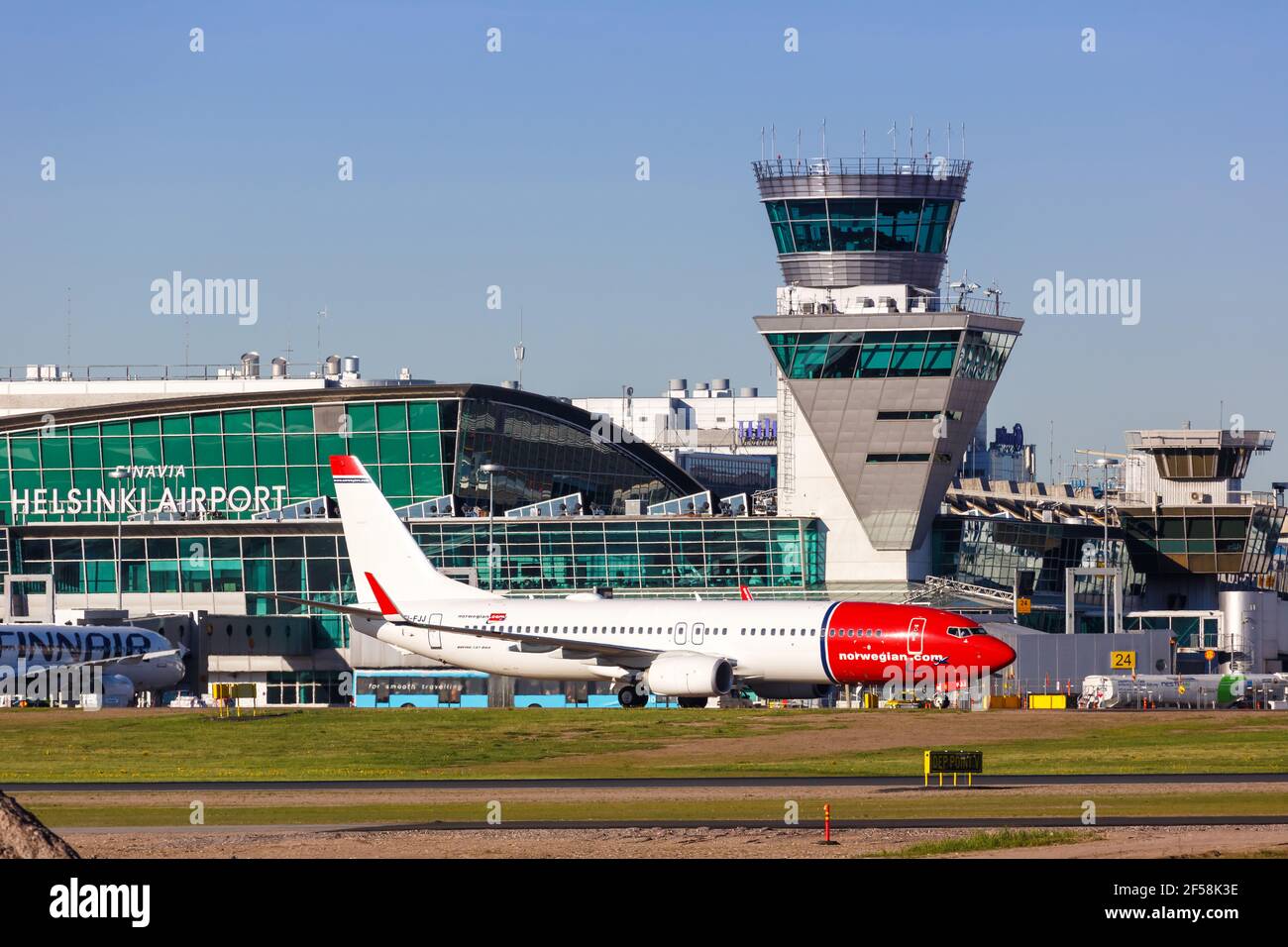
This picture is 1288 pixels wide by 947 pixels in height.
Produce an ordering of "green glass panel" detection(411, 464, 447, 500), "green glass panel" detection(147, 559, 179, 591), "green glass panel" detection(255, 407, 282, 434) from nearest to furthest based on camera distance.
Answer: "green glass panel" detection(147, 559, 179, 591) < "green glass panel" detection(411, 464, 447, 500) < "green glass panel" detection(255, 407, 282, 434)

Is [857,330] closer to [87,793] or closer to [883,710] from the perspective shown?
[883,710]

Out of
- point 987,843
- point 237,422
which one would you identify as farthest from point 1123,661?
point 237,422

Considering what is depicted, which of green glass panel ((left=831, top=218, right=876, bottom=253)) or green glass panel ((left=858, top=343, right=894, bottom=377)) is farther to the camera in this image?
green glass panel ((left=831, top=218, right=876, bottom=253))

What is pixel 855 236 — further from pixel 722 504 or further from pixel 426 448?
pixel 426 448

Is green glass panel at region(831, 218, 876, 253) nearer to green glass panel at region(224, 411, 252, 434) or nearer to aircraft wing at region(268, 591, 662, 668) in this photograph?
aircraft wing at region(268, 591, 662, 668)

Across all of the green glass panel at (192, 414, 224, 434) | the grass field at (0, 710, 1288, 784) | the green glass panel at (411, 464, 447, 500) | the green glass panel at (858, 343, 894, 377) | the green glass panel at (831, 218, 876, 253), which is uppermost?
the green glass panel at (831, 218, 876, 253)

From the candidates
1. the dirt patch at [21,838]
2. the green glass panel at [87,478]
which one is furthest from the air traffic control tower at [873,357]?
the dirt patch at [21,838]

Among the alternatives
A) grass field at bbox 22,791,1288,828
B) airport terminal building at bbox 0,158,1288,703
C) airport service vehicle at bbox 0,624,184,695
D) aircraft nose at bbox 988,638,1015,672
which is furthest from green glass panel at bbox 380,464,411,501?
grass field at bbox 22,791,1288,828

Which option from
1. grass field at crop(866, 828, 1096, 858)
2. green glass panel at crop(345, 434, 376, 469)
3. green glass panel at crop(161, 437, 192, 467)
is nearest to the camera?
grass field at crop(866, 828, 1096, 858)
